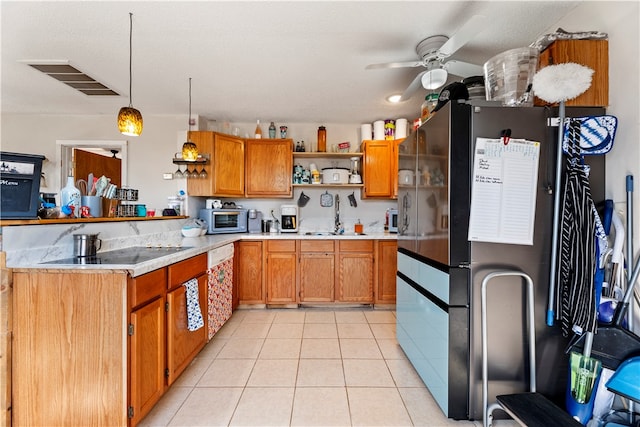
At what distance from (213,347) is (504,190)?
2.51 m

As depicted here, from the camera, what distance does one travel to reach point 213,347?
8.22 feet

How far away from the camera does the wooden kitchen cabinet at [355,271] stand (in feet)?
11.4

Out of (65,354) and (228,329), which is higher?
(65,354)

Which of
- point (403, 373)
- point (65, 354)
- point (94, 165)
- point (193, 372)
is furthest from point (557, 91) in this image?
point (94, 165)

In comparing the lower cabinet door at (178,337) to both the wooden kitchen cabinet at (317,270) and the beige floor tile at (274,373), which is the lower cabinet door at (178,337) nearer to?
the beige floor tile at (274,373)

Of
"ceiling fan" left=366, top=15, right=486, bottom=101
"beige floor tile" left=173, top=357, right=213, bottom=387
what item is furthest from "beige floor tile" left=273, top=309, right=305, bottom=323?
"ceiling fan" left=366, top=15, right=486, bottom=101

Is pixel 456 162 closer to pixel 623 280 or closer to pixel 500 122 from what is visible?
pixel 500 122

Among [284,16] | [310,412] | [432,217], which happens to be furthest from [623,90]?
[310,412]

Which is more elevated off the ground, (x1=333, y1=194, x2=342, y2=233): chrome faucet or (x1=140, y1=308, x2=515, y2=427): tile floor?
(x1=333, y1=194, x2=342, y2=233): chrome faucet

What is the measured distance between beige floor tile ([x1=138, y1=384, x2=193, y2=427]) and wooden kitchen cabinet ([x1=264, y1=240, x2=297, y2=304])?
160cm

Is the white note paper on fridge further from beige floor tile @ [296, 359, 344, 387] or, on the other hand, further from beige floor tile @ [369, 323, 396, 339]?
beige floor tile @ [369, 323, 396, 339]

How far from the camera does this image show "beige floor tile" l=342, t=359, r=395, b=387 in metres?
1.98

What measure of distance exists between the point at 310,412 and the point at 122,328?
3.73 feet

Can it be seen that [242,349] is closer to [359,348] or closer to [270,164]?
[359,348]
